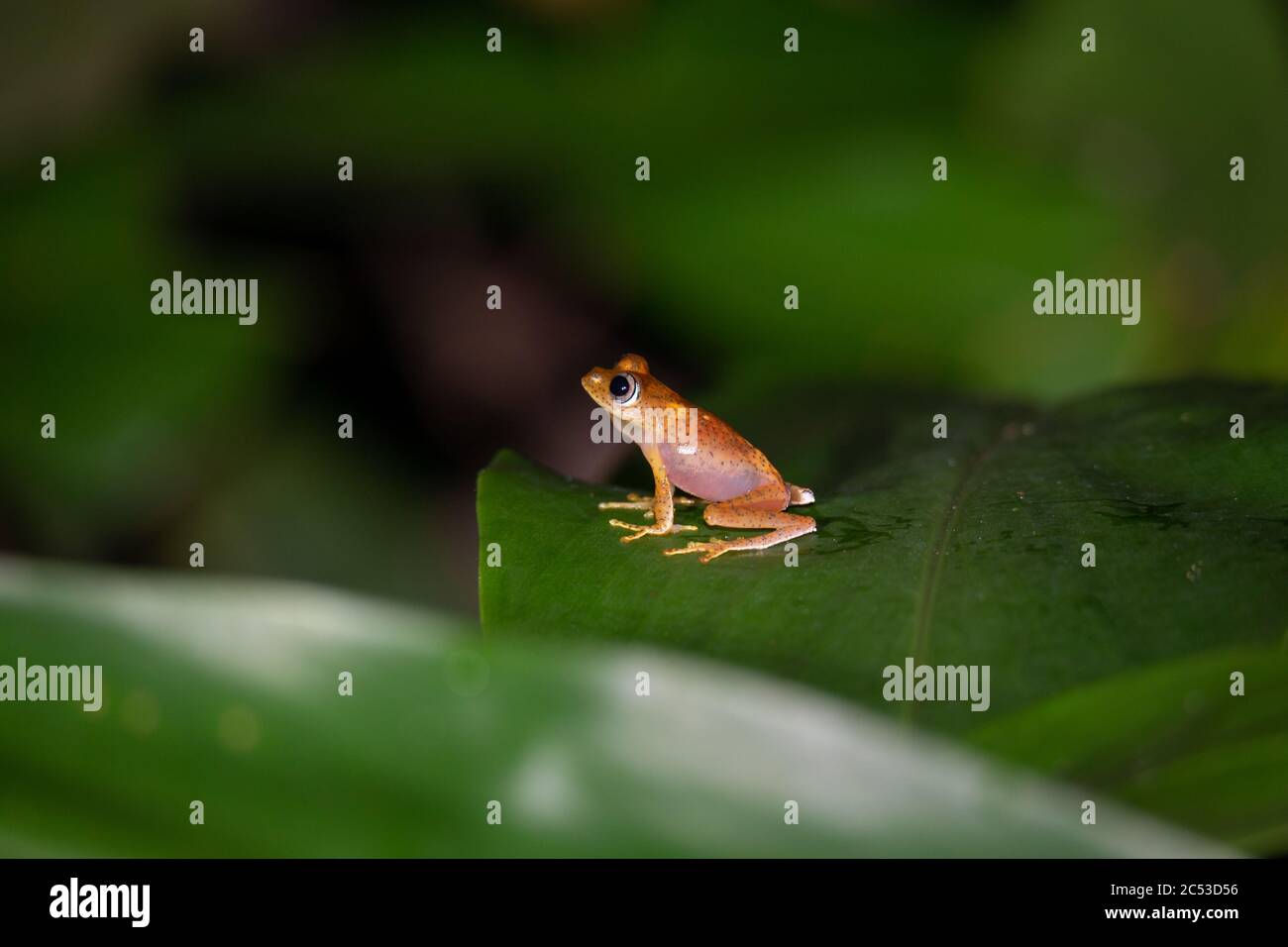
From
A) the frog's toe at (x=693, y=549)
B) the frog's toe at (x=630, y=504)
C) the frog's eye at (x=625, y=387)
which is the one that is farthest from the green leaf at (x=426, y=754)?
the frog's eye at (x=625, y=387)

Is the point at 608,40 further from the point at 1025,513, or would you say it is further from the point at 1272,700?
the point at 1272,700

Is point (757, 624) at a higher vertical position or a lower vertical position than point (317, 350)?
lower

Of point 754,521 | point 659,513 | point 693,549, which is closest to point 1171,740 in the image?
point 693,549

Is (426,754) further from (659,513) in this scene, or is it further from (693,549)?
(659,513)

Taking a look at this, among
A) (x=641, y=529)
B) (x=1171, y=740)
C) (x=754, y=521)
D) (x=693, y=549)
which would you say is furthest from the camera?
(x=754, y=521)

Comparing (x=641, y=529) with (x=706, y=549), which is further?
(x=641, y=529)
